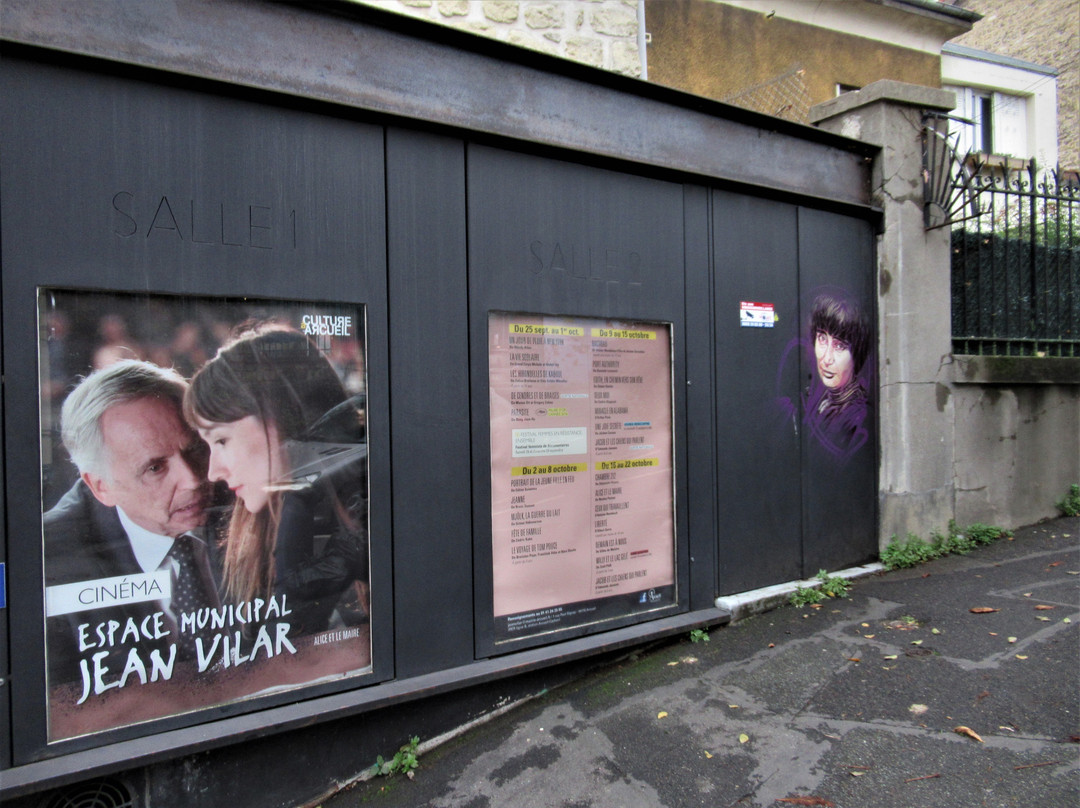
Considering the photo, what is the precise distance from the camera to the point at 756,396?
14.6ft

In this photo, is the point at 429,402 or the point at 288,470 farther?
the point at 429,402

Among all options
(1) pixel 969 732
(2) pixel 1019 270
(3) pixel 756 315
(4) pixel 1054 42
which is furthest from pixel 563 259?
(4) pixel 1054 42

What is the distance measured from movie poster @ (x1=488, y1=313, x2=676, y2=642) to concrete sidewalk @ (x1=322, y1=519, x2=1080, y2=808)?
Result: 18.9 inches

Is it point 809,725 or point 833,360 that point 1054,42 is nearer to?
point 833,360

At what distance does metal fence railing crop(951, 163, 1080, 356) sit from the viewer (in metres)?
5.77

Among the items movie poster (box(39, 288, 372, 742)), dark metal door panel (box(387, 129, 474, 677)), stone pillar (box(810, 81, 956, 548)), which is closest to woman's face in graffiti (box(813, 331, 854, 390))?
stone pillar (box(810, 81, 956, 548))

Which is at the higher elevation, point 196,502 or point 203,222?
point 203,222

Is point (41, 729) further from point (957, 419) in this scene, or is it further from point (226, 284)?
point (957, 419)

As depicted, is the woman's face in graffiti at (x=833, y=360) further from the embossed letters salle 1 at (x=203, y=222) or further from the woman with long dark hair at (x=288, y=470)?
the embossed letters salle 1 at (x=203, y=222)

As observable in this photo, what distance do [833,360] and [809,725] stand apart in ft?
9.46

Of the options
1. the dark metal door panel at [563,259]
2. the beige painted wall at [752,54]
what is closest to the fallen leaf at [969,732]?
the dark metal door panel at [563,259]

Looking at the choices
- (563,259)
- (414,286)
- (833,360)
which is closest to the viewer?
(414,286)

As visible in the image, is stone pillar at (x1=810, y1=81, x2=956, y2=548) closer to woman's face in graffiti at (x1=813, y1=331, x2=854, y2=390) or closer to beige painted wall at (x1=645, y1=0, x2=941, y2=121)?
woman's face in graffiti at (x1=813, y1=331, x2=854, y2=390)

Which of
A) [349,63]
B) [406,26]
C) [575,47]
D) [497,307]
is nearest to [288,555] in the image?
[497,307]
